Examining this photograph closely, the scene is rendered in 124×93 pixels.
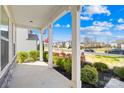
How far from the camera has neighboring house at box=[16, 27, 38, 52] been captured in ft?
52.3

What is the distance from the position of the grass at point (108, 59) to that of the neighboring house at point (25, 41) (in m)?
9.96

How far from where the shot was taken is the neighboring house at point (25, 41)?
15.9m

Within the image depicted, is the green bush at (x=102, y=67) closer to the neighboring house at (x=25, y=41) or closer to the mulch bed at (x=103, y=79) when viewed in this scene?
the mulch bed at (x=103, y=79)

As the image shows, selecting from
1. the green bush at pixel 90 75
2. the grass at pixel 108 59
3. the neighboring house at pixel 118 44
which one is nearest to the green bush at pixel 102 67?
the grass at pixel 108 59

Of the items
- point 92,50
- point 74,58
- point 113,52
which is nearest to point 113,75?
point 113,52

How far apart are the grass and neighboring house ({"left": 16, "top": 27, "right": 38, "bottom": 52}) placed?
996 centimetres

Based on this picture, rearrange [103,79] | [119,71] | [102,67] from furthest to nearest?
[102,67], [103,79], [119,71]

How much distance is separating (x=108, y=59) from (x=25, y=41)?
1158 cm

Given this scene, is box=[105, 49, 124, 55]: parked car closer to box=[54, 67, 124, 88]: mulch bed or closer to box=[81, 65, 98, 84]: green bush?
box=[54, 67, 124, 88]: mulch bed

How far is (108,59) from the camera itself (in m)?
6.29

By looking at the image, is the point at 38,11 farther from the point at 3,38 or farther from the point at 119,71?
the point at 119,71

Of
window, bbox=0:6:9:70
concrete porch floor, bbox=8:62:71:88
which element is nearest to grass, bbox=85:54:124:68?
concrete porch floor, bbox=8:62:71:88

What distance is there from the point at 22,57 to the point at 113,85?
31.0 ft

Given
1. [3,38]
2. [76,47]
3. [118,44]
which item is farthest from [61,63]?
[3,38]
